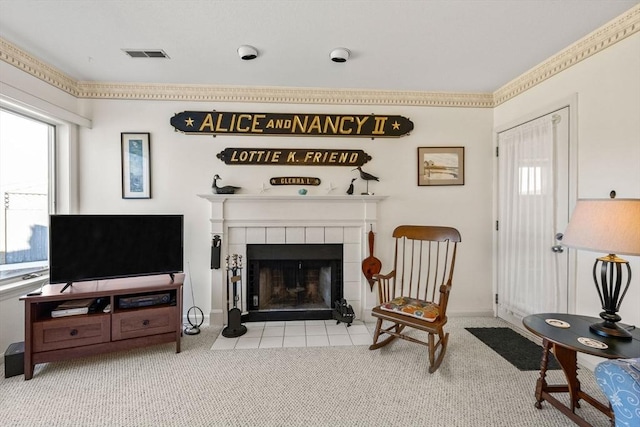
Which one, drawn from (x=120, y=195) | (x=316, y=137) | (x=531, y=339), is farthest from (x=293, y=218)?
(x=531, y=339)

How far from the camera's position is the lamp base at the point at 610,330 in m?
1.55

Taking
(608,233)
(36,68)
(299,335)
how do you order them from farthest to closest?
(299,335), (36,68), (608,233)

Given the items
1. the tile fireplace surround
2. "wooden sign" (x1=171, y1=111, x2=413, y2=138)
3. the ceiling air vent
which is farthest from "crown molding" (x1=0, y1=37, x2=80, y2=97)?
the tile fireplace surround

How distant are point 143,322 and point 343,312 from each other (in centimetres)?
185

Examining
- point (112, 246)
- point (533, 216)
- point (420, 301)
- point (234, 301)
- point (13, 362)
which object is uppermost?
point (533, 216)

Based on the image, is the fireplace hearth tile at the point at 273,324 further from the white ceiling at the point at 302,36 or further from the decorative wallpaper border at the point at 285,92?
the white ceiling at the point at 302,36

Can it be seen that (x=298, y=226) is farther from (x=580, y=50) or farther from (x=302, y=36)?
(x=580, y=50)

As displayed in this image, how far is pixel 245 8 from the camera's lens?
185cm

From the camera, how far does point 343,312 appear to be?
3049mm

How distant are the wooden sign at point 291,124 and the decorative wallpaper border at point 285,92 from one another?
0.56ft

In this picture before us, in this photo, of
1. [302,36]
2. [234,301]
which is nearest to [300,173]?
[302,36]

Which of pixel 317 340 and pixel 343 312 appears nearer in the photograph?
pixel 317 340

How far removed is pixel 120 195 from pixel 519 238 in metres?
4.07

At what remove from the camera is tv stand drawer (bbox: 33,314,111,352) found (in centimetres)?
214
